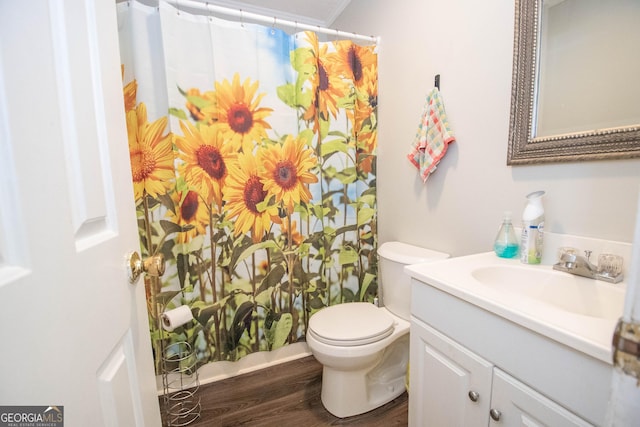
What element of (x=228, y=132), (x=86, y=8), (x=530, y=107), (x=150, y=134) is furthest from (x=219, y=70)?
(x=530, y=107)

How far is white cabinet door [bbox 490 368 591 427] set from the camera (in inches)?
22.9

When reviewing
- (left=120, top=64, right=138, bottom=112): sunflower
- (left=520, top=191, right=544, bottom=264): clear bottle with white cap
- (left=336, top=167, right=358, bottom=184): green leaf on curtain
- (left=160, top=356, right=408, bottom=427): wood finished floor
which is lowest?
(left=160, top=356, right=408, bottom=427): wood finished floor

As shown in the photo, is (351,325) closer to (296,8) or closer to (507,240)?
(507,240)

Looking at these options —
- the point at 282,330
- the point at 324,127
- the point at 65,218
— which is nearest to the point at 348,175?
the point at 324,127

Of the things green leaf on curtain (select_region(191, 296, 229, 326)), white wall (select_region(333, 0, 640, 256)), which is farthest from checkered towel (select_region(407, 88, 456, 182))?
green leaf on curtain (select_region(191, 296, 229, 326))

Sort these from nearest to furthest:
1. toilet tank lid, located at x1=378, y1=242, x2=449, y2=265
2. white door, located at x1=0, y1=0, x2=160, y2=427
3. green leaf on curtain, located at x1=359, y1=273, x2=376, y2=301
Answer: white door, located at x1=0, y1=0, x2=160, y2=427 → toilet tank lid, located at x1=378, y1=242, x2=449, y2=265 → green leaf on curtain, located at x1=359, y1=273, x2=376, y2=301

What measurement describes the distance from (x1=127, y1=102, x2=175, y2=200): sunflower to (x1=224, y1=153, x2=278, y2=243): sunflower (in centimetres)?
30

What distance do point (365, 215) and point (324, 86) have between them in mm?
847

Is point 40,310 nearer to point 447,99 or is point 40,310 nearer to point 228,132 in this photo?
point 228,132

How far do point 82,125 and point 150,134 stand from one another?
1.01 meters

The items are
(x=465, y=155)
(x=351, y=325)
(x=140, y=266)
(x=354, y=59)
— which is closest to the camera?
(x=140, y=266)

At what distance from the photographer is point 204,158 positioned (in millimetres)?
1410

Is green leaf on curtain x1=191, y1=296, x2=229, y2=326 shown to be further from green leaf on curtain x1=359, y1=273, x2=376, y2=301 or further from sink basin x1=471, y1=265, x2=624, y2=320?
sink basin x1=471, y1=265, x2=624, y2=320

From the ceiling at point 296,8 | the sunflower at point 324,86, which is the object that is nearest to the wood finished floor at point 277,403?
the sunflower at point 324,86
